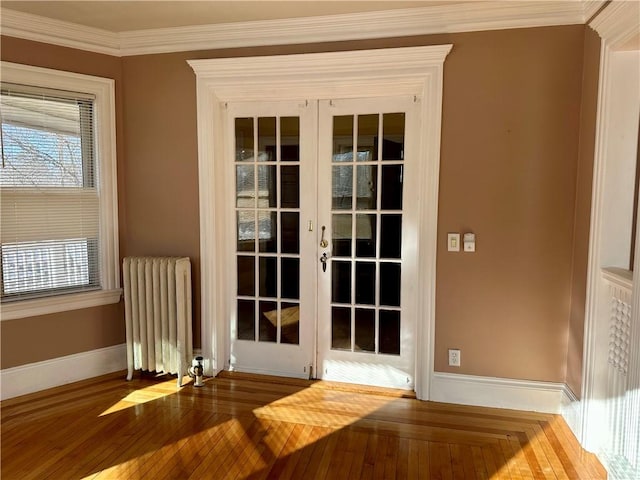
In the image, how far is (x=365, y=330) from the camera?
11.0 feet

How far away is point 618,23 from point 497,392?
229 centimetres

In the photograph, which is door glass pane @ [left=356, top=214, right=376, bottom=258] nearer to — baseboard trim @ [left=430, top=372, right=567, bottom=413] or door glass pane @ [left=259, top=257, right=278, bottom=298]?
door glass pane @ [left=259, top=257, right=278, bottom=298]

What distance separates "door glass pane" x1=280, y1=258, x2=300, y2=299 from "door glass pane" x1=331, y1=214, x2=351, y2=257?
34 centimetres

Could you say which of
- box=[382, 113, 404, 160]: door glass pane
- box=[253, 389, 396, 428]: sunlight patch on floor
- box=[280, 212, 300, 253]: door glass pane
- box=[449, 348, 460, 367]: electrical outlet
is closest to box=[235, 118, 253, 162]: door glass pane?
box=[280, 212, 300, 253]: door glass pane

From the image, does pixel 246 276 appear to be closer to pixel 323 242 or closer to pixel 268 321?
pixel 268 321

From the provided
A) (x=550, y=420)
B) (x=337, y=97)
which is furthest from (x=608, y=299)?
(x=337, y=97)

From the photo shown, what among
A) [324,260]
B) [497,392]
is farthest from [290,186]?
[497,392]

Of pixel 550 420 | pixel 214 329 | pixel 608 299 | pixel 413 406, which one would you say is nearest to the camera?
pixel 608 299

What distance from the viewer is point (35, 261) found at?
10.5ft

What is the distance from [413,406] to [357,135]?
1957mm

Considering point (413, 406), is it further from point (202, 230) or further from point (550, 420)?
point (202, 230)

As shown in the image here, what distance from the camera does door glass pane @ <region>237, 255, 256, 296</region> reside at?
3490mm

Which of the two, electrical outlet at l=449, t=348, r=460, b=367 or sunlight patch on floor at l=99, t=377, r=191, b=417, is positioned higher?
electrical outlet at l=449, t=348, r=460, b=367

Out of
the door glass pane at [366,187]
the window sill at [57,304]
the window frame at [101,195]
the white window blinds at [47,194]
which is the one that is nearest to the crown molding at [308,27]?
the window frame at [101,195]
